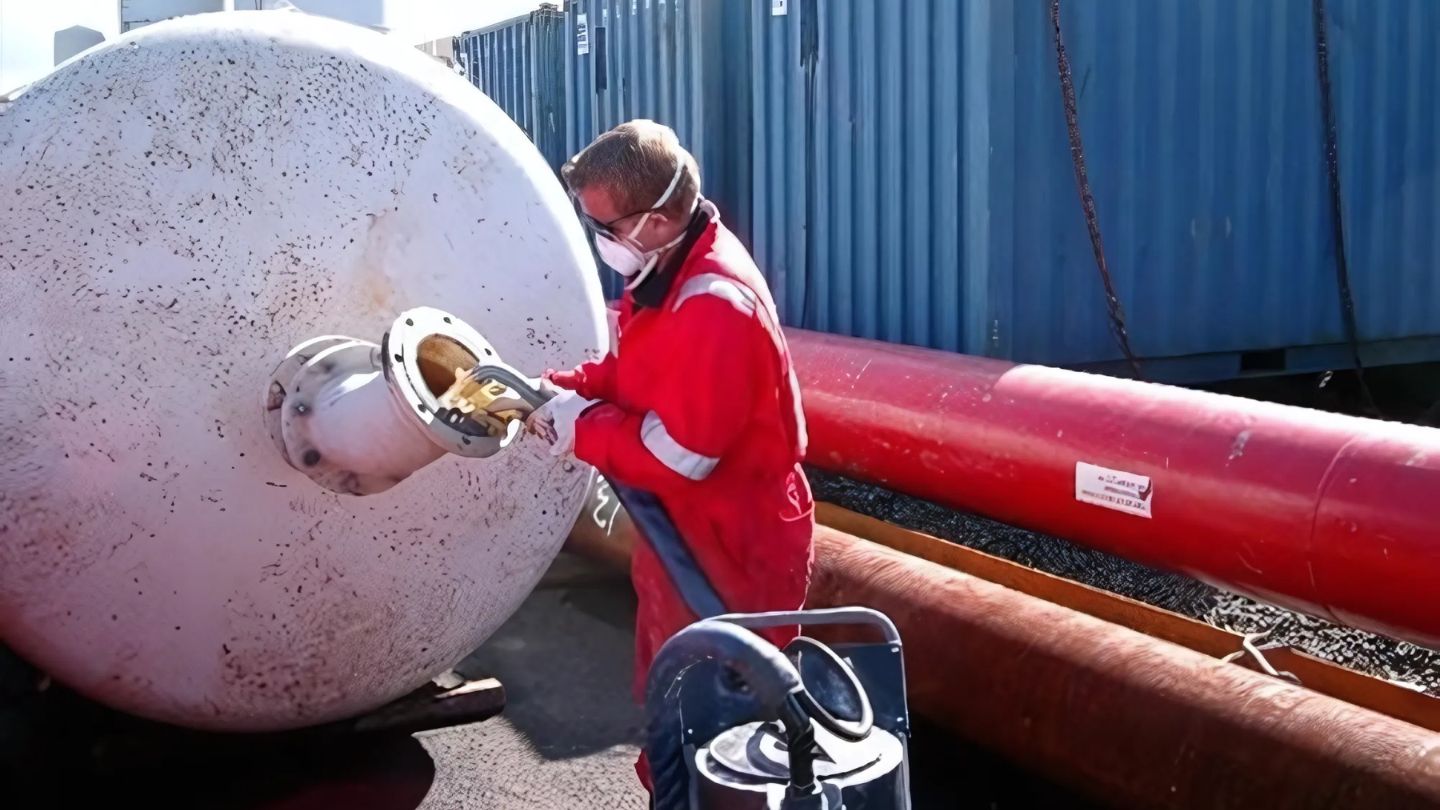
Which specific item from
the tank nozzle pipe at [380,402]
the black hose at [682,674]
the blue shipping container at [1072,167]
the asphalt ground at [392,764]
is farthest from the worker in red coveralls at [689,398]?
the blue shipping container at [1072,167]

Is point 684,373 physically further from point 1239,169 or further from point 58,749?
point 1239,169

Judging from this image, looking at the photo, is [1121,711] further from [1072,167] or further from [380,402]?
[1072,167]

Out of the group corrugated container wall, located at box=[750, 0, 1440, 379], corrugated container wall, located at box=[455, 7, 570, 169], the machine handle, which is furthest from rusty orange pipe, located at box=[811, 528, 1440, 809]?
corrugated container wall, located at box=[455, 7, 570, 169]

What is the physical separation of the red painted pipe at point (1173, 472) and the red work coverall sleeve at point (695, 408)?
167 centimetres

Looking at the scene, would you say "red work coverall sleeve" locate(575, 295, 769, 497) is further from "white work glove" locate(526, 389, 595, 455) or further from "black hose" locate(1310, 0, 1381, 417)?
"black hose" locate(1310, 0, 1381, 417)

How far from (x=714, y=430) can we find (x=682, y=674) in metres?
0.52

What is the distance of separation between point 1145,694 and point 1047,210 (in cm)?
288

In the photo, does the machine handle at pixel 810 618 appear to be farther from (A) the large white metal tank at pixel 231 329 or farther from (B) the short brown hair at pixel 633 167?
(A) the large white metal tank at pixel 231 329

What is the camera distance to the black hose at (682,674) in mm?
1525

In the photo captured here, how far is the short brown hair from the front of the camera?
216cm

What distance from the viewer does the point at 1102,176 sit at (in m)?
5.40

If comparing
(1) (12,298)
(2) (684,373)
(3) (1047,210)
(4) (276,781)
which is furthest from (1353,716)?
(3) (1047,210)

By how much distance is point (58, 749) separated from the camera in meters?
2.81

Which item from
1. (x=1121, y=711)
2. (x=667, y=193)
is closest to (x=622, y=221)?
(x=667, y=193)
